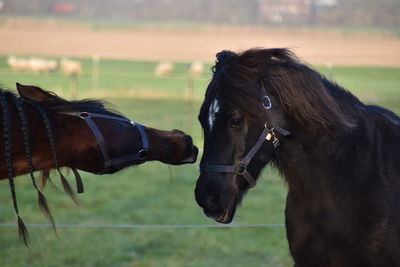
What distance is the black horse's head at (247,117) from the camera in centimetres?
285

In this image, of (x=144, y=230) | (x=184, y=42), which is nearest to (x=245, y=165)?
(x=144, y=230)

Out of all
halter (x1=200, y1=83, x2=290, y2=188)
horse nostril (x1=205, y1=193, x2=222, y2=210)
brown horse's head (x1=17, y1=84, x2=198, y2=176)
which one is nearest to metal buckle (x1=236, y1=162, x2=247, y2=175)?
halter (x1=200, y1=83, x2=290, y2=188)

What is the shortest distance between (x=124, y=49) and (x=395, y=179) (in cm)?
4043

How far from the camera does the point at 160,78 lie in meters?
29.3

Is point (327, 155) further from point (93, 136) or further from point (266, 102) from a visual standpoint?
point (93, 136)

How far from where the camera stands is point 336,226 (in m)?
2.99

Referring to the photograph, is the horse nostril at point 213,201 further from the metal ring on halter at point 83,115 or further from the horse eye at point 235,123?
the metal ring on halter at point 83,115

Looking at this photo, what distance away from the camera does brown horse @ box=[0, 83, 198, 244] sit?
8.75 ft

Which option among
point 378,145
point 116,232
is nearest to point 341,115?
point 378,145

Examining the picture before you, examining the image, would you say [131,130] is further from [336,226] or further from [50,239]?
[50,239]

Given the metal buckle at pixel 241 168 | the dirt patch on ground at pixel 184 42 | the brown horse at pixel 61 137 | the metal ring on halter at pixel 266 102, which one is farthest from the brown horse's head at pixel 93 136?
the dirt patch on ground at pixel 184 42

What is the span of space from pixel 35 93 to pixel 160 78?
1048 inches

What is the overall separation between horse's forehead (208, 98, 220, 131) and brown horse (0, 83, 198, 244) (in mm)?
317

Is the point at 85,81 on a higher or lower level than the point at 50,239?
lower
